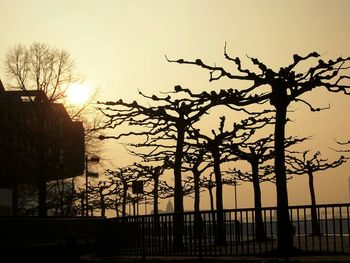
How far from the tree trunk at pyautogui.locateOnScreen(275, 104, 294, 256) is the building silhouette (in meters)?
24.2

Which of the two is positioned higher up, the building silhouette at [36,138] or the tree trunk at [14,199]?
the building silhouette at [36,138]

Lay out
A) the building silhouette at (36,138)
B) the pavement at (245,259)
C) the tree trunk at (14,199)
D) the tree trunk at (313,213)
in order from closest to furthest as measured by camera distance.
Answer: the pavement at (245,259), the tree trunk at (313,213), the building silhouette at (36,138), the tree trunk at (14,199)

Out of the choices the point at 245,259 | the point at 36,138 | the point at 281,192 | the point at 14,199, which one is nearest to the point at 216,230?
the point at 245,259

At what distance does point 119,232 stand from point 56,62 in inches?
951

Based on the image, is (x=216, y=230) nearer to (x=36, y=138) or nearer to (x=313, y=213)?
(x=313, y=213)

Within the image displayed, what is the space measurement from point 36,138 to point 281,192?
25.8m

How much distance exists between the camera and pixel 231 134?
2712 cm

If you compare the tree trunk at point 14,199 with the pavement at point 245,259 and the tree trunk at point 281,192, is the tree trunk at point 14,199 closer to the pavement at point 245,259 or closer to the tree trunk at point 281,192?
the pavement at point 245,259

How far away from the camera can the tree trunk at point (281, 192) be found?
13633mm

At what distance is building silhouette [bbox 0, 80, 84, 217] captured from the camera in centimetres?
3781

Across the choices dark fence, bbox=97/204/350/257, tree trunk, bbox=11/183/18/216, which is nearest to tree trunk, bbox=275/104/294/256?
dark fence, bbox=97/204/350/257

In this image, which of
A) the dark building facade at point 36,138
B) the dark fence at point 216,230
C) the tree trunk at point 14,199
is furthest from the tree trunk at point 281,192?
the tree trunk at point 14,199

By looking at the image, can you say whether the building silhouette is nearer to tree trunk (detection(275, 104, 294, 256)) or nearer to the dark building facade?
the dark building facade

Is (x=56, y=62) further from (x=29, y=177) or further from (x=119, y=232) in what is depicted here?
(x=119, y=232)
